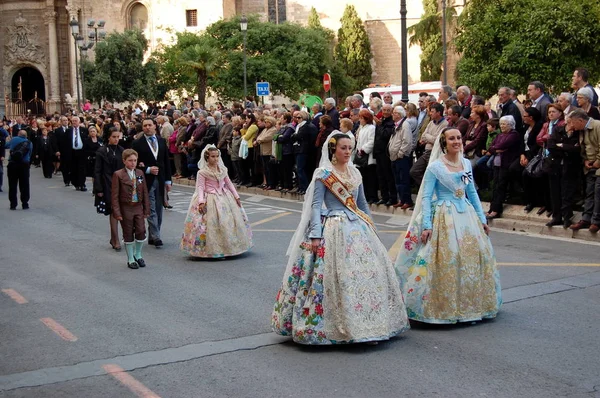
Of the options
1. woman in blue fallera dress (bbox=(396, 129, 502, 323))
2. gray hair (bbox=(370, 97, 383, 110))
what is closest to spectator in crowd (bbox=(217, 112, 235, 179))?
gray hair (bbox=(370, 97, 383, 110))

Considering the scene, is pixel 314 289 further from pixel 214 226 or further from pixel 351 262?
pixel 214 226

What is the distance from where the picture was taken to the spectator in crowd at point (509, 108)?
16016 millimetres

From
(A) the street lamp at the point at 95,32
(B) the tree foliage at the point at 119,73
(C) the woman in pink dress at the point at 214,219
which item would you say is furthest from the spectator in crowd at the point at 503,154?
(B) the tree foliage at the point at 119,73

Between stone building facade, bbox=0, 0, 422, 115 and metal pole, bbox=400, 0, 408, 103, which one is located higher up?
stone building facade, bbox=0, 0, 422, 115

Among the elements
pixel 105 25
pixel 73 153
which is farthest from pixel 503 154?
pixel 105 25

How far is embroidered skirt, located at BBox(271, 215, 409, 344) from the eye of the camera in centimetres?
796

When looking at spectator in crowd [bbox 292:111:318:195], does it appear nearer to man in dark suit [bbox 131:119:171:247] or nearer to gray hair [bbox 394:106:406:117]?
gray hair [bbox 394:106:406:117]

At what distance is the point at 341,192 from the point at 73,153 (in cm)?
1955

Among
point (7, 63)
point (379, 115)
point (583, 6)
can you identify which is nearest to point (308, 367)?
point (379, 115)

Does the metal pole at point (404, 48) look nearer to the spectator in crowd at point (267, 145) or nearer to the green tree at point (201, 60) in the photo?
the spectator in crowd at point (267, 145)

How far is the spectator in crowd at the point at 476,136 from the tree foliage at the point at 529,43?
565 cm

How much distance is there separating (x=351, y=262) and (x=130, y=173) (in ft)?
18.8

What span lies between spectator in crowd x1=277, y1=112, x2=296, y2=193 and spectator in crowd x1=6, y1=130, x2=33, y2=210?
5809 mm

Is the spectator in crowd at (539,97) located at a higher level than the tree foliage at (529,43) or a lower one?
lower
